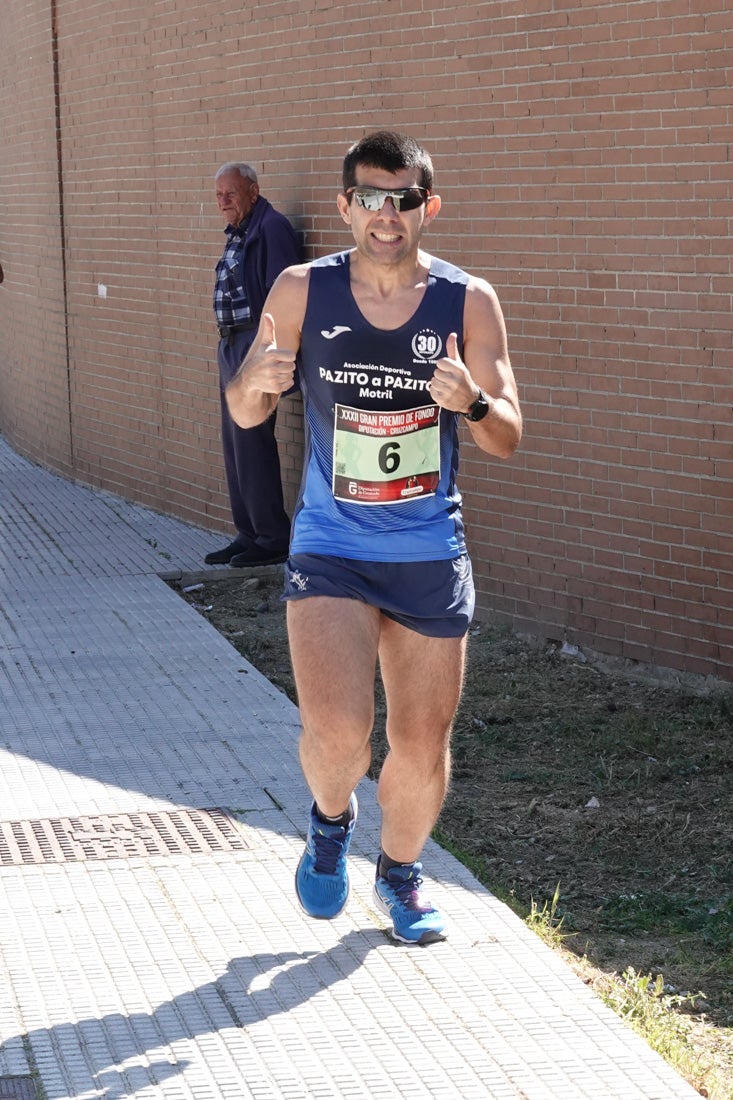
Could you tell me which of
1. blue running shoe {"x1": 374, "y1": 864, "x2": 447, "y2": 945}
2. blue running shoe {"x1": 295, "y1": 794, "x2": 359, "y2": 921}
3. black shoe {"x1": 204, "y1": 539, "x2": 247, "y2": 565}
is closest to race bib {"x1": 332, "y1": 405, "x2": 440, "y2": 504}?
blue running shoe {"x1": 295, "y1": 794, "x2": 359, "y2": 921}

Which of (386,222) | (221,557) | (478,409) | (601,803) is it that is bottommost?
(221,557)

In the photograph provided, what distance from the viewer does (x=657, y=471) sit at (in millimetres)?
7180

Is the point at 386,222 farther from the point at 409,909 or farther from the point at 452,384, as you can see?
the point at 409,909

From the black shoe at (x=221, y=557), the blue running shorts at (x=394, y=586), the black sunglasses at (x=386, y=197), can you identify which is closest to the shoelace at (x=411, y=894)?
the blue running shorts at (x=394, y=586)

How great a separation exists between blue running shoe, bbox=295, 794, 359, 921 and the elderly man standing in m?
5.16

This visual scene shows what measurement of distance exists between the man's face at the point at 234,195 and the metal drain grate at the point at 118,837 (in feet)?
15.8

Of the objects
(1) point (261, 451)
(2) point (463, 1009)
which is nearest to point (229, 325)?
(1) point (261, 451)

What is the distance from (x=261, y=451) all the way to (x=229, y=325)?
29.5 inches

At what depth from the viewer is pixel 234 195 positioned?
374 inches

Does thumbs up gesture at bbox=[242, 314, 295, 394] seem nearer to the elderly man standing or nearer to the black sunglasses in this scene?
the black sunglasses

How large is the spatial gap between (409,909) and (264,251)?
5.66 meters

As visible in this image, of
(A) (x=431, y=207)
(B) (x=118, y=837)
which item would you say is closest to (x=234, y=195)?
(B) (x=118, y=837)

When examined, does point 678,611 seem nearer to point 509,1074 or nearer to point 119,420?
point 509,1074

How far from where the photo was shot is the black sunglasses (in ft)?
13.5
